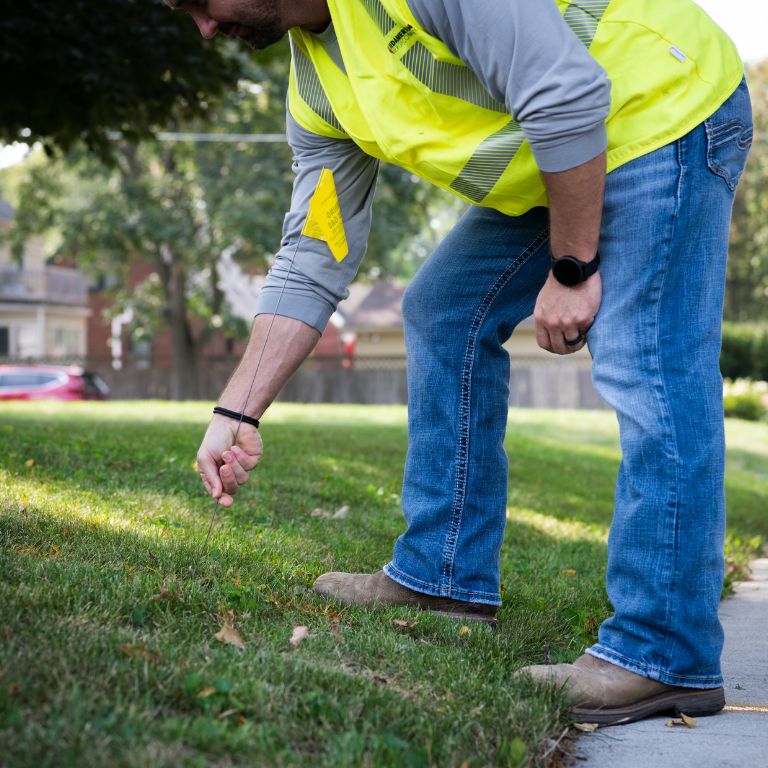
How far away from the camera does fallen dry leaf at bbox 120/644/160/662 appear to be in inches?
81.9

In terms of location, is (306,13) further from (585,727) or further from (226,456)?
(585,727)

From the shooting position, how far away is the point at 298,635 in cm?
246

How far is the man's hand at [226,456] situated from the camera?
268 centimetres

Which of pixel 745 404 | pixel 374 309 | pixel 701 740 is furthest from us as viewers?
pixel 374 309

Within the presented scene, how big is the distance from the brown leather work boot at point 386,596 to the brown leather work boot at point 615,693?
0.52 m

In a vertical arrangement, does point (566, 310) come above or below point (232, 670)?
above

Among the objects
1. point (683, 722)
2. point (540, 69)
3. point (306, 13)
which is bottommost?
point (683, 722)

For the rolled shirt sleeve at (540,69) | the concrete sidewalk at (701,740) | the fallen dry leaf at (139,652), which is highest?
the rolled shirt sleeve at (540,69)

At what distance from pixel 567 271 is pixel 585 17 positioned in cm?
58

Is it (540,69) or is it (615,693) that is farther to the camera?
(615,693)

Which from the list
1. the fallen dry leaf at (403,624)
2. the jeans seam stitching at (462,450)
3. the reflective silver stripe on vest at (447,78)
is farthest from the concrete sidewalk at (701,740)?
the reflective silver stripe on vest at (447,78)

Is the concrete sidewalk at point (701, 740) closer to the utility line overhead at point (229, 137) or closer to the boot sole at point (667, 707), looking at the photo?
the boot sole at point (667, 707)

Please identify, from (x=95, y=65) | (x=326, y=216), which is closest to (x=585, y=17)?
(x=326, y=216)

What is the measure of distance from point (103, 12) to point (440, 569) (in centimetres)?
786
